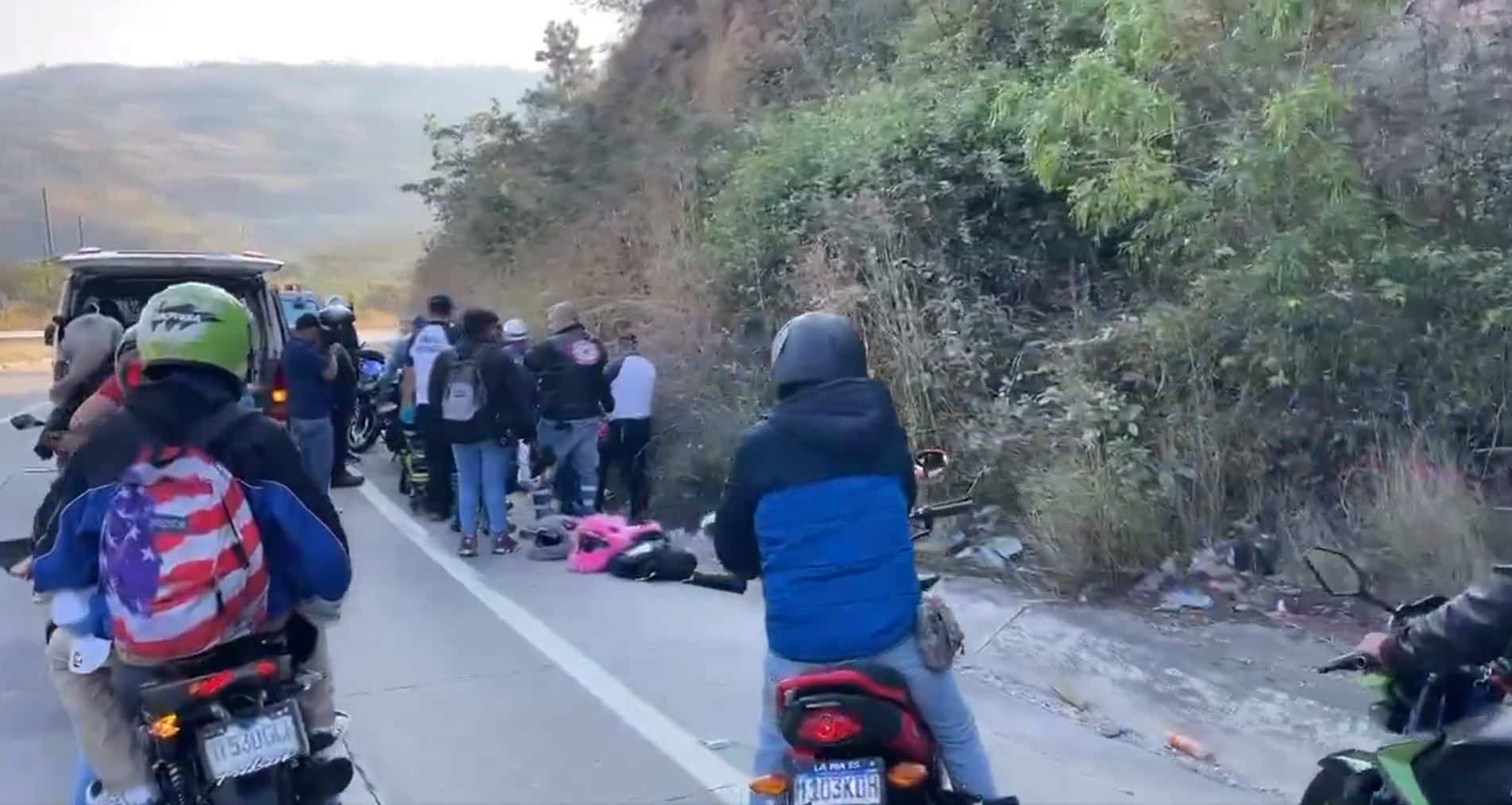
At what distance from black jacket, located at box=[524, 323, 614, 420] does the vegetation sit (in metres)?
1.22

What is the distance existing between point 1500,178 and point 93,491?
7831mm

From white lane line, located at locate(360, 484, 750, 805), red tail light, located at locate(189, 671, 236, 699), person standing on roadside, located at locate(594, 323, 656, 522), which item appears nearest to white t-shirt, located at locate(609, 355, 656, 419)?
person standing on roadside, located at locate(594, 323, 656, 522)

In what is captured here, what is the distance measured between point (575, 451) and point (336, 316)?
373 centimetres

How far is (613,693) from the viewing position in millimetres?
7297

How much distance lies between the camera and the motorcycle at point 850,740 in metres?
3.96

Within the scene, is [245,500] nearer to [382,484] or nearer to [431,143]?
[382,484]

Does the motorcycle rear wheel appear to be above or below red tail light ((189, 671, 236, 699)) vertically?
below

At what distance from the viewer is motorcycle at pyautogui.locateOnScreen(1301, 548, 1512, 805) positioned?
336 cm

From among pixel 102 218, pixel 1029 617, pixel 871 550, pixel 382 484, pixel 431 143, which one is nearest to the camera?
pixel 871 550

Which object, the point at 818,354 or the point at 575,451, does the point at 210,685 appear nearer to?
the point at 818,354

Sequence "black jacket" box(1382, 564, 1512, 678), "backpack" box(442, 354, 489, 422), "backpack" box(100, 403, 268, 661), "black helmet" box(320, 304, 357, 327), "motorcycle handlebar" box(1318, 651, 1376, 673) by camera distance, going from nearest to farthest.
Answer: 1. "black jacket" box(1382, 564, 1512, 678)
2. "motorcycle handlebar" box(1318, 651, 1376, 673)
3. "backpack" box(100, 403, 268, 661)
4. "backpack" box(442, 354, 489, 422)
5. "black helmet" box(320, 304, 357, 327)

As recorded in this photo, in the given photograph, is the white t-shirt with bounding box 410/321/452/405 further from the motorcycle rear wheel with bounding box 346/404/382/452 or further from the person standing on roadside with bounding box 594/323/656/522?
the motorcycle rear wheel with bounding box 346/404/382/452

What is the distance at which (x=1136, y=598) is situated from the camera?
809cm

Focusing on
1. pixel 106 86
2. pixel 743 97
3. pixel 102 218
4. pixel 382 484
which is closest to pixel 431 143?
pixel 743 97
